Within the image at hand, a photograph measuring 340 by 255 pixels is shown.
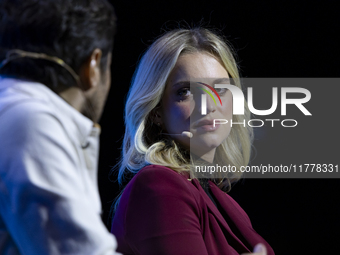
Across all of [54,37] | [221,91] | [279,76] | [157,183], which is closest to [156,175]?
[157,183]

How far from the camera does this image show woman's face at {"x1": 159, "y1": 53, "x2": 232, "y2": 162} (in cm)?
146

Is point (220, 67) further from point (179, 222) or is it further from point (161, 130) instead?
point (179, 222)

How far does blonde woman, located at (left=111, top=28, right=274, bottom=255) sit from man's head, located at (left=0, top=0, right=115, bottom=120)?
0.51 m

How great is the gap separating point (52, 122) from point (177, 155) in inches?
32.7

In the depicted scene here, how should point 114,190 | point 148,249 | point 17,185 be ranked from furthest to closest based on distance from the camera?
point 114,190, point 148,249, point 17,185

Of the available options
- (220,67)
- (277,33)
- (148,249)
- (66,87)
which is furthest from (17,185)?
(277,33)

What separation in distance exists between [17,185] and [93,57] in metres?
0.29

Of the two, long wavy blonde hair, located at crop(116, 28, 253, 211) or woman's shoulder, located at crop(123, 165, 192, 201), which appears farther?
long wavy blonde hair, located at crop(116, 28, 253, 211)

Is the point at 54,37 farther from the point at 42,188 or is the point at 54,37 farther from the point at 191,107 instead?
the point at 191,107

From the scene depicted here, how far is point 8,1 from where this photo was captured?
0.74 m

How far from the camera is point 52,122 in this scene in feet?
2.18

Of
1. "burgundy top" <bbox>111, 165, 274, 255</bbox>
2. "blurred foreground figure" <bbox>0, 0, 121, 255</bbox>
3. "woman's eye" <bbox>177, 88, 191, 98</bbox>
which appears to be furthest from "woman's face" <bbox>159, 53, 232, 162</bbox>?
"blurred foreground figure" <bbox>0, 0, 121, 255</bbox>

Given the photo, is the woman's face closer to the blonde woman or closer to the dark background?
the blonde woman

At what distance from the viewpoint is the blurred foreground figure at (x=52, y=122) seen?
0.64 metres
